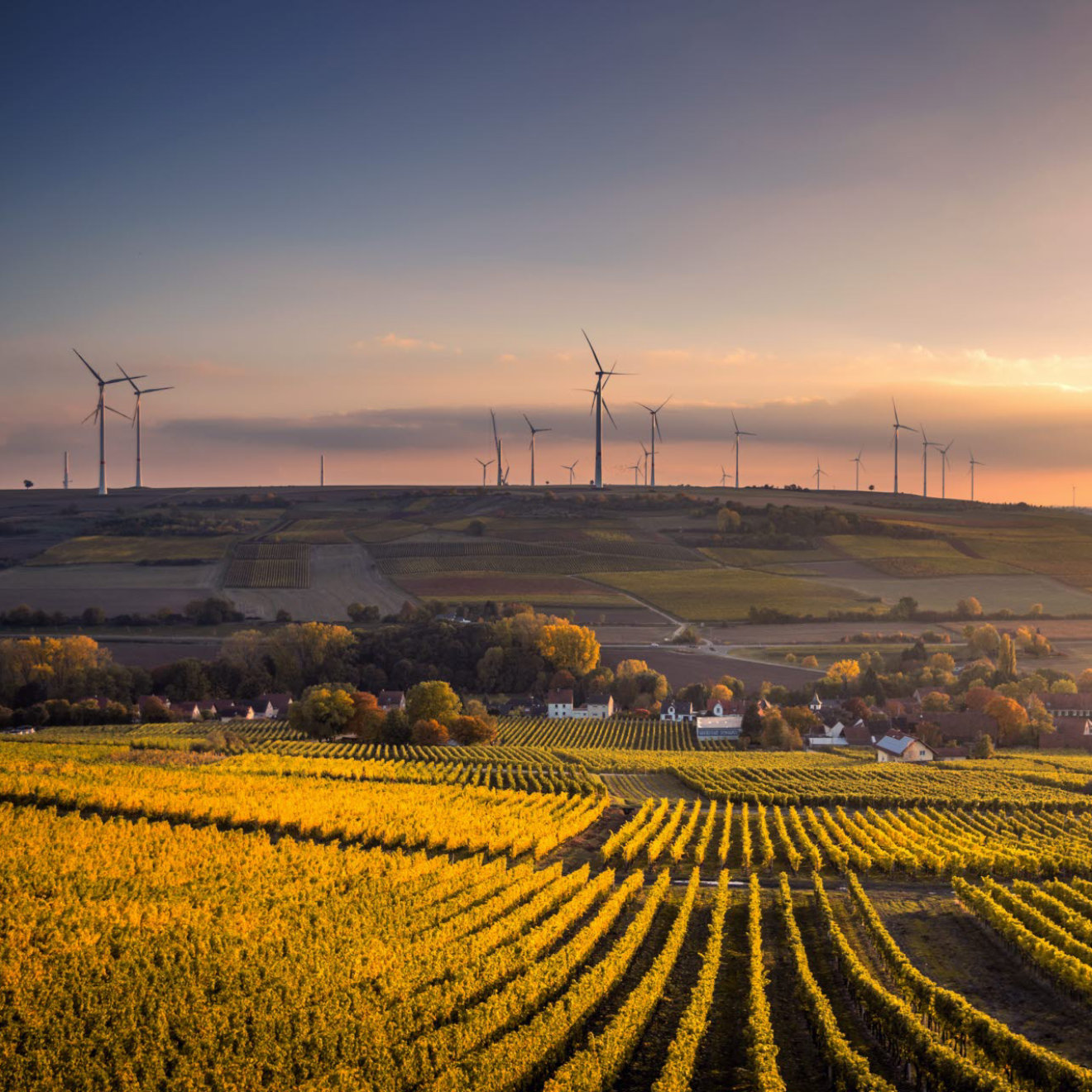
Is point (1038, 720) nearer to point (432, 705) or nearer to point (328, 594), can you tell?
point (432, 705)

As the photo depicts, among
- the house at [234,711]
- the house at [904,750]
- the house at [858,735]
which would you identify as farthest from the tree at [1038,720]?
the house at [234,711]

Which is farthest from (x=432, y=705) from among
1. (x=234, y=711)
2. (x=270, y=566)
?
(x=270, y=566)

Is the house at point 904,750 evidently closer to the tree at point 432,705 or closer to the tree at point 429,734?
the tree at point 429,734

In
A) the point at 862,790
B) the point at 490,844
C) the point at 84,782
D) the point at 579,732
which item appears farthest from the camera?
the point at 579,732

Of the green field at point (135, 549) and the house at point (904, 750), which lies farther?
the green field at point (135, 549)

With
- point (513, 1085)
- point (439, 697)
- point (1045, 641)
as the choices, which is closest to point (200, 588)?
point (439, 697)

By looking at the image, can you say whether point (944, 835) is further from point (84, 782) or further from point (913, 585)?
point (913, 585)
